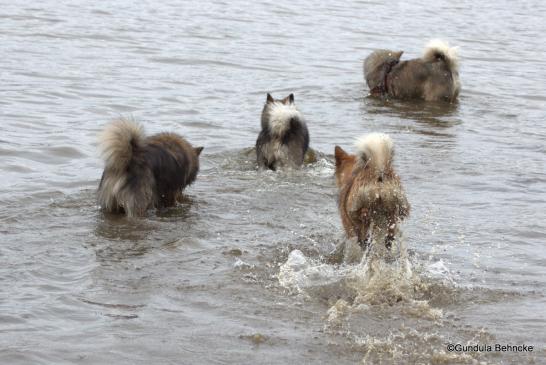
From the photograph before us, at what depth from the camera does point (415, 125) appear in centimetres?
1285

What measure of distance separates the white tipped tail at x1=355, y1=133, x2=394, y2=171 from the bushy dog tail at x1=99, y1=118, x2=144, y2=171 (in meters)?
2.30

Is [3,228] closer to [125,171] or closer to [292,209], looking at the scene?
[125,171]

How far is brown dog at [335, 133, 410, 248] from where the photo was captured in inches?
252

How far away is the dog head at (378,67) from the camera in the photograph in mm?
14648

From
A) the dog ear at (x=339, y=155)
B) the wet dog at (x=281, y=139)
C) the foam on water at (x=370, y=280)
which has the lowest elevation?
the foam on water at (x=370, y=280)

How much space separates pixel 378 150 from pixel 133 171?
2501mm

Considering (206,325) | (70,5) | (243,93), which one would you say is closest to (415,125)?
(243,93)

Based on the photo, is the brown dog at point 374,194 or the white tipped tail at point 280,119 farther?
the white tipped tail at point 280,119

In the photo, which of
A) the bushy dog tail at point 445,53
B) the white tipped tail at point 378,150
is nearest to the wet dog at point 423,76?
the bushy dog tail at point 445,53

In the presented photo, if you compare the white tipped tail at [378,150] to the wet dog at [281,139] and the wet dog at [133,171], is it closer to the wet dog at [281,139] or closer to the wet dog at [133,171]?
the wet dog at [133,171]

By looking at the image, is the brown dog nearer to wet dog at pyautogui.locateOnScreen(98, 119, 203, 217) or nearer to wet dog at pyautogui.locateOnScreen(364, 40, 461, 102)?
wet dog at pyautogui.locateOnScreen(98, 119, 203, 217)

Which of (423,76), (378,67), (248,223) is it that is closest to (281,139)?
(248,223)

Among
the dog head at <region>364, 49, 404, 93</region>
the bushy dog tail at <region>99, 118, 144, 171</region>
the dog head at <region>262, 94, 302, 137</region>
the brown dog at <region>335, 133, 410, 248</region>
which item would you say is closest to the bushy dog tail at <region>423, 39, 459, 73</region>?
the dog head at <region>364, 49, 404, 93</region>

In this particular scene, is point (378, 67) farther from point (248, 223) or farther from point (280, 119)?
point (248, 223)
